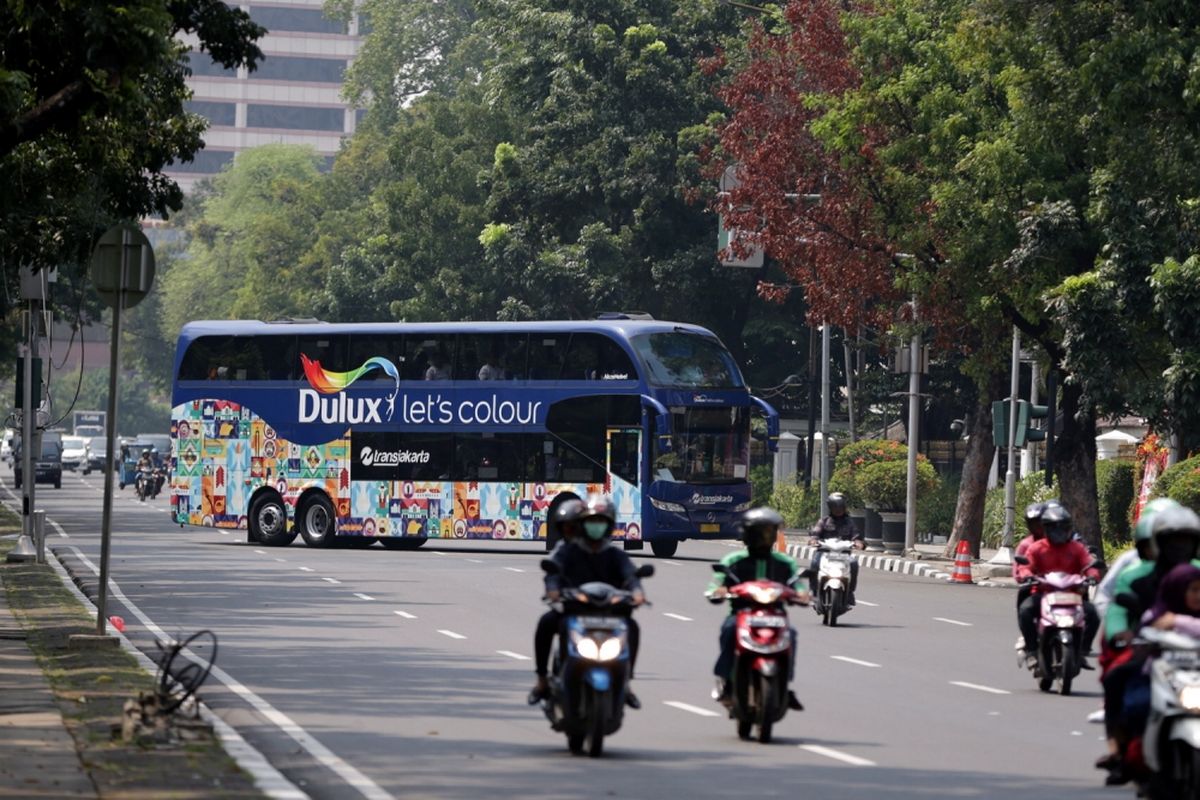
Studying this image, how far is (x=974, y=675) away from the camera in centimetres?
1928

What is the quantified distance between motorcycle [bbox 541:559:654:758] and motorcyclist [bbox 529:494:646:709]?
8.5 inches

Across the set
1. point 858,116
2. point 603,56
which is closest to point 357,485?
point 858,116

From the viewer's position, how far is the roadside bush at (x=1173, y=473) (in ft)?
111

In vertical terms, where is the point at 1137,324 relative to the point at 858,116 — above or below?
below

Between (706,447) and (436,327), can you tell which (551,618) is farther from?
(436,327)

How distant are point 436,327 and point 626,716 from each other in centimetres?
2802

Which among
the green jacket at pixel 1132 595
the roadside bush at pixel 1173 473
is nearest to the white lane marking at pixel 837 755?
the green jacket at pixel 1132 595

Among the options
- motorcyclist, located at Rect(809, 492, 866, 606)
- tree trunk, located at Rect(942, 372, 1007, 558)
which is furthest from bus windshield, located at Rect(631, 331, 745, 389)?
motorcyclist, located at Rect(809, 492, 866, 606)

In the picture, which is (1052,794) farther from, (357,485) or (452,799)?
(357,485)

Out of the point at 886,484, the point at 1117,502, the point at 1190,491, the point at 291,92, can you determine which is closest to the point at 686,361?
the point at 886,484

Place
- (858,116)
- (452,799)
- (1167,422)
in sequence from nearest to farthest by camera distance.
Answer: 1. (452,799)
2. (1167,422)
3. (858,116)

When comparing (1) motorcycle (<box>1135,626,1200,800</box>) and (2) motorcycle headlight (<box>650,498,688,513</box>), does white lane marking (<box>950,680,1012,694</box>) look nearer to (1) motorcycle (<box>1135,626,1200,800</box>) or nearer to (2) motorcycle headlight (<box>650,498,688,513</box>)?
(1) motorcycle (<box>1135,626,1200,800</box>)

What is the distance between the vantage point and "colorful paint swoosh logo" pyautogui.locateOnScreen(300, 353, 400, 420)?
43188mm

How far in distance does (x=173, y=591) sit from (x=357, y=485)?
14942mm
